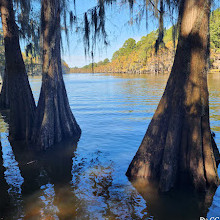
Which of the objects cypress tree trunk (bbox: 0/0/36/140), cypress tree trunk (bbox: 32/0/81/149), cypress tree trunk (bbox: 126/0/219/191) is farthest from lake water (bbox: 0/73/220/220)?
cypress tree trunk (bbox: 0/0/36/140)

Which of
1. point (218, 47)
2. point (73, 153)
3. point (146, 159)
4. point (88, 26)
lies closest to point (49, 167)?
point (73, 153)

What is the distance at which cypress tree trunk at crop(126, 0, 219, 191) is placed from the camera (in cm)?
461

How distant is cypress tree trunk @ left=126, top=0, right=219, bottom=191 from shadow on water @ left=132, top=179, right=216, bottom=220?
0.18 metres

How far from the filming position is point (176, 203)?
446cm

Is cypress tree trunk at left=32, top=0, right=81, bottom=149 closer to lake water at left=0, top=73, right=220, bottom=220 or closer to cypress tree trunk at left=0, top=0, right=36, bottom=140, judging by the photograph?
lake water at left=0, top=73, right=220, bottom=220

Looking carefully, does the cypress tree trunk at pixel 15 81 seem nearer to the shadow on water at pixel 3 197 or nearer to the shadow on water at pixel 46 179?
the shadow on water at pixel 46 179

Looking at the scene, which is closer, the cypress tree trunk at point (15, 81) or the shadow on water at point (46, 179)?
the shadow on water at point (46, 179)

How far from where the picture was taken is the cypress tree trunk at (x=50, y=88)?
304 inches

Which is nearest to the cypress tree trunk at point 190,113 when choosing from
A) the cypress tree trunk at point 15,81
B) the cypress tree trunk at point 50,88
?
the cypress tree trunk at point 50,88

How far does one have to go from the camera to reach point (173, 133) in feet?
15.6

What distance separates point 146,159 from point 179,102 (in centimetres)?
154

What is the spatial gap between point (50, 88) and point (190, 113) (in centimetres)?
511

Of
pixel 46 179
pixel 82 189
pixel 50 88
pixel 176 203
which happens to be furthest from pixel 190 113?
pixel 50 88

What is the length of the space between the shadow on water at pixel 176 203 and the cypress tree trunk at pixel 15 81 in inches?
218
